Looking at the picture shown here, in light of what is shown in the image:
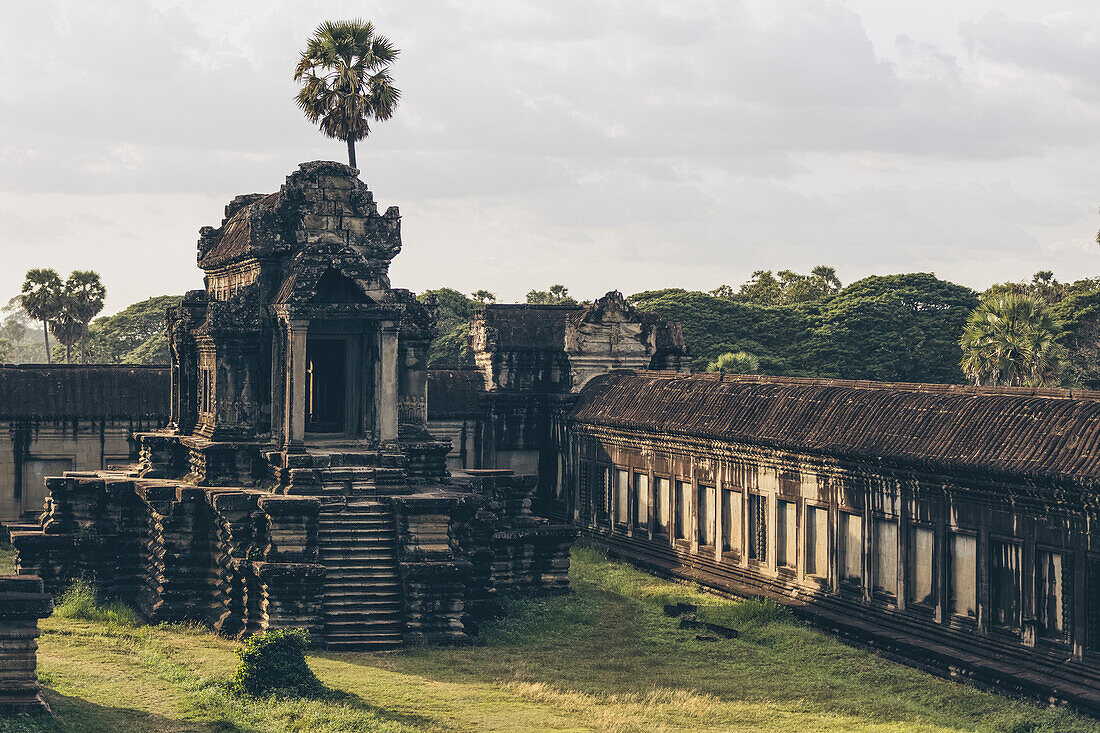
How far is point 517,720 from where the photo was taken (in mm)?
21562

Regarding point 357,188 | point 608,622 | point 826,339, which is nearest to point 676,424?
point 608,622

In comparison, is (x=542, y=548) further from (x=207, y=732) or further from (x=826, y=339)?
(x=826, y=339)

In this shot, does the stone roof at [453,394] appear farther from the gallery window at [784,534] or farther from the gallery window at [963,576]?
the gallery window at [963,576]

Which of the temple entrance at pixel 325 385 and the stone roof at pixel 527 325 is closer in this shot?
the temple entrance at pixel 325 385

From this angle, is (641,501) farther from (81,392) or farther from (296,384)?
(81,392)

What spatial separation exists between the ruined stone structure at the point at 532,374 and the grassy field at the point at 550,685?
16.0 m

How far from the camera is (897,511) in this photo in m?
27.2

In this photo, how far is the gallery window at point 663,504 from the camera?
37.2m

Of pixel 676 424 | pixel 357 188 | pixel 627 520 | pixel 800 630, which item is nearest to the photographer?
pixel 800 630

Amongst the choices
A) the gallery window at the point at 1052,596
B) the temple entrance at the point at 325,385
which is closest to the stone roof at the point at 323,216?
the temple entrance at the point at 325,385

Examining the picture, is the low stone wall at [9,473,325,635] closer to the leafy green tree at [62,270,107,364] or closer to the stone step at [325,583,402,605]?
the stone step at [325,583,402,605]

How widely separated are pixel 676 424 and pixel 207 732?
18207 millimetres

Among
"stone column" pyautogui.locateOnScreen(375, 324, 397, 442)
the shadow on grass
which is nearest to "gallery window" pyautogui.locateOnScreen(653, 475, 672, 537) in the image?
"stone column" pyautogui.locateOnScreen(375, 324, 397, 442)

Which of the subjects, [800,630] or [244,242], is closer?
[800,630]
